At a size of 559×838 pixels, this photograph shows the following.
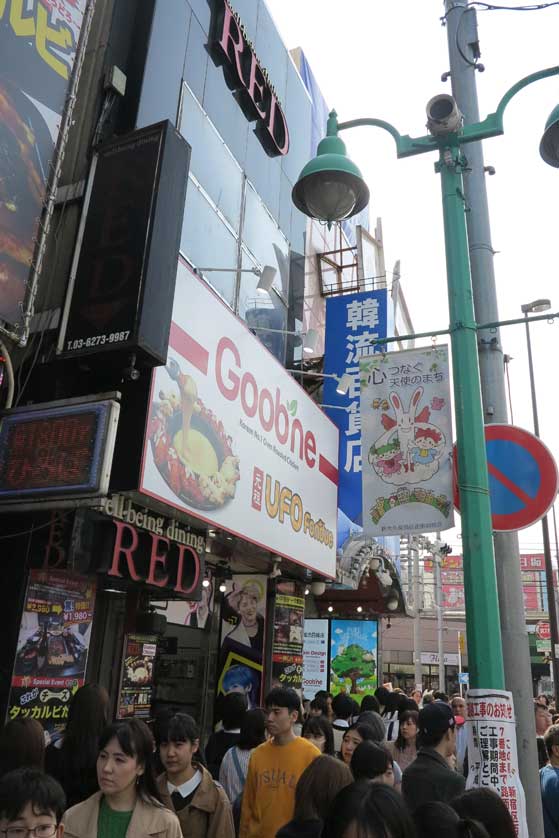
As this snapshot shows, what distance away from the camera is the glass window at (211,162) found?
11117 mm

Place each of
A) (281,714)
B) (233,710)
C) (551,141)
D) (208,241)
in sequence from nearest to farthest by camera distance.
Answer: (281,714) → (551,141) → (233,710) → (208,241)

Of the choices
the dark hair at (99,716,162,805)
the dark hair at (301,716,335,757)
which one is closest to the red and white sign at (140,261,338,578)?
the dark hair at (301,716,335,757)

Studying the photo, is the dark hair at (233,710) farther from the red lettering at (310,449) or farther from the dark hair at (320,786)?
the red lettering at (310,449)

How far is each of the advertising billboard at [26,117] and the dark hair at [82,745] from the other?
432 centimetres

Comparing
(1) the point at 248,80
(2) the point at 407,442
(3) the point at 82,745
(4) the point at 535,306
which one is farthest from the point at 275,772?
(4) the point at 535,306

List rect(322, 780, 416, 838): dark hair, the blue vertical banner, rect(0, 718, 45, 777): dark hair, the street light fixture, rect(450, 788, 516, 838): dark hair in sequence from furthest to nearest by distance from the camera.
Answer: the street light fixture < the blue vertical banner < rect(0, 718, 45, 777): dark hair < rect(450, 788, 516, 838): dark hair < rect(322, 780, 416, 838): dark hair

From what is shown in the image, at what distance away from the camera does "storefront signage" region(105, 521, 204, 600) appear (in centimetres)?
773

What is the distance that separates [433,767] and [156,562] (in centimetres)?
445

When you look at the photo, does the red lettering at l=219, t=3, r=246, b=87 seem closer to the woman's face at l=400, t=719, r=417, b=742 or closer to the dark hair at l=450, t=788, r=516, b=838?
the woman's face at l=400, t=719, r=417, b=742

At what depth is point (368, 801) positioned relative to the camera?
2277mm

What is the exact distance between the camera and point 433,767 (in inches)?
184

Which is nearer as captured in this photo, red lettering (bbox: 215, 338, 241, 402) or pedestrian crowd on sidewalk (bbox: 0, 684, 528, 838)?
pedestrian crowd on sidewalk (bbox: 0, 684, 528, 838)

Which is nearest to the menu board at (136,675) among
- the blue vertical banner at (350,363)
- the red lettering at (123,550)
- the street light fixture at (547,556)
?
the red lettering at (123,550)

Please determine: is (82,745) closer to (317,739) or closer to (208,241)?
(317,739)
